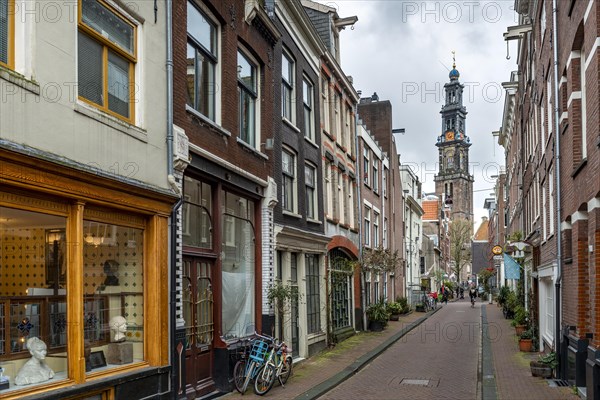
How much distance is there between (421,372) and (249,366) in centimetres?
514

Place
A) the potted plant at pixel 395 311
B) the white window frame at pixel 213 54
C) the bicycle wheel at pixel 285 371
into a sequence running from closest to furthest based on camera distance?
the white window frame at pixel 213 54 → the bicycle wheel at pixel 285 371 → the potted plant at pixel 395 311

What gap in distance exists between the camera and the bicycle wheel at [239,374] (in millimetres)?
12266

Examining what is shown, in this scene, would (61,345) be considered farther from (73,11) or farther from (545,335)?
(545,335)

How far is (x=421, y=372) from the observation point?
1582 cm

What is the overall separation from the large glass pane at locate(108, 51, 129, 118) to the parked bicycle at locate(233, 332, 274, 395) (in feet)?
A: 17.6

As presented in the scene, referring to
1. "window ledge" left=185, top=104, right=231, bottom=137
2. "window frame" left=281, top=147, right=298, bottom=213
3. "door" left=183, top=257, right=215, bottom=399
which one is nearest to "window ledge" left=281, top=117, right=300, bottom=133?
"window frame" left=281, top=147, right=298, bottom=213

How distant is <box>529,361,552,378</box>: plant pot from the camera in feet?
45.5

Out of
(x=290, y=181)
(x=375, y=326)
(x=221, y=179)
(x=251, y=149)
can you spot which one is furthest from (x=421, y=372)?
(x=375, y=326)

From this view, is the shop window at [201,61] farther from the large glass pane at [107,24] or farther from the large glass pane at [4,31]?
the large glass pane at [4,31]

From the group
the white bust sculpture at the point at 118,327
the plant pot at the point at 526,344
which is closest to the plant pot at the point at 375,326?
the plant pot at the point at 526,344

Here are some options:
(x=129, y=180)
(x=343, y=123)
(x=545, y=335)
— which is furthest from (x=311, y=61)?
(x=129, y=180)

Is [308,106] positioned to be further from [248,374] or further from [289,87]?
[248,374]

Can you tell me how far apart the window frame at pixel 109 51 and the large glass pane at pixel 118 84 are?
0.18ft

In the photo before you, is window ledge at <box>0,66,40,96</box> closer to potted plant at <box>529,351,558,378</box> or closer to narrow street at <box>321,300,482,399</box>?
narrow street at <box>321,300,482,399</box>
